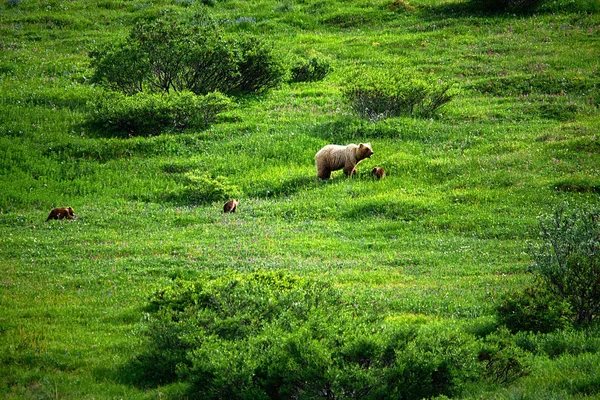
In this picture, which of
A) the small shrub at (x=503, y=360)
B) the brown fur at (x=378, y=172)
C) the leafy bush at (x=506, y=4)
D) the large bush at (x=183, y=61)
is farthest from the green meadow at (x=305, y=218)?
the large bush at (x=183, y=61)

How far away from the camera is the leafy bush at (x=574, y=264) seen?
1262 cm

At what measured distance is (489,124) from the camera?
29.6 metres

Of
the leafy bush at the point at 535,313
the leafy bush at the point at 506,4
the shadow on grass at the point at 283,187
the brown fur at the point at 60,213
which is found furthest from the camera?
the leafy bush at the point at 506,4

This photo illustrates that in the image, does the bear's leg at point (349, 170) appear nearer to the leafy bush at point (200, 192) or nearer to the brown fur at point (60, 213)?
the leafy bush at point (200, 192)

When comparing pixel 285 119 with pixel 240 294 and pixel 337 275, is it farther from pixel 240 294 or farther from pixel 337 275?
pixel 240 294

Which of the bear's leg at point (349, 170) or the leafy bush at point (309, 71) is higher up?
the leafy bush at point (309, 71)

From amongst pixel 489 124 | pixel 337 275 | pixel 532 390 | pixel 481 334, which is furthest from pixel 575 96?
pixel 532 390

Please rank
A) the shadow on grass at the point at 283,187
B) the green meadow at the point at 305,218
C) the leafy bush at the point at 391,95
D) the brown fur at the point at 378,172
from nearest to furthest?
the green meadow at the point at 305,218 < the shadow on grass at the point at 283,187 < the brown fur at the point at 378,172 < the leafy bush at the point at 391,95

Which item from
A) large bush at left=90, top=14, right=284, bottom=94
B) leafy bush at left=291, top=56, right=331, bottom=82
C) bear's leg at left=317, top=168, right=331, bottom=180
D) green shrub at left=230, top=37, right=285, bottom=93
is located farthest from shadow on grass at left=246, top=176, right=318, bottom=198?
leafy bush at left=291, top=56, right=331, bottom=82

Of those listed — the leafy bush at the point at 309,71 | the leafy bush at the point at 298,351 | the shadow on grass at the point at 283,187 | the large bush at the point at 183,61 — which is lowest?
the shadow on grass at the point at 283,187

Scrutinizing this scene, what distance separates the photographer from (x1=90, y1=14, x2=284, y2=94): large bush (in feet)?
104

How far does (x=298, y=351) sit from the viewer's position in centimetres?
1011

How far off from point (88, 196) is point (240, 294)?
43.3 feet

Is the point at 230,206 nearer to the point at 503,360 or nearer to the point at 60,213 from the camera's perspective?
the point at 60,213
